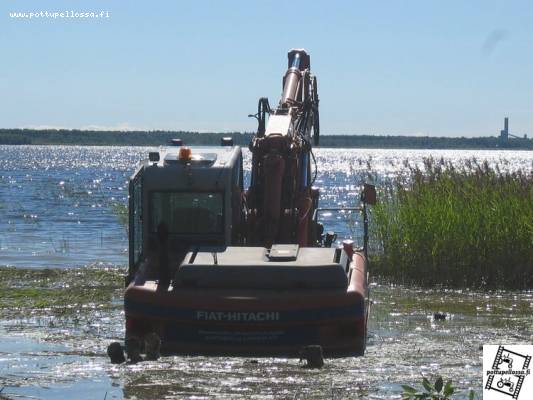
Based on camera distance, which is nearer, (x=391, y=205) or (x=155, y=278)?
(x=155, y=278)

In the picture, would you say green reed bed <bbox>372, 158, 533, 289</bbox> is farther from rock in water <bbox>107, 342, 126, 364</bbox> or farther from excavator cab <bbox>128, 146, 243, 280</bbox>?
rock in water <bbox>107, 342, 126, 364</bbox>

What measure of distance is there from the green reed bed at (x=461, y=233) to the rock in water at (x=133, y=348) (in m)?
9.62

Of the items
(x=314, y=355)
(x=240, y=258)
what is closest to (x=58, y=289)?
(x=240, y=258)

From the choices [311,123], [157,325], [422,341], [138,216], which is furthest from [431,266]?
[157,325]

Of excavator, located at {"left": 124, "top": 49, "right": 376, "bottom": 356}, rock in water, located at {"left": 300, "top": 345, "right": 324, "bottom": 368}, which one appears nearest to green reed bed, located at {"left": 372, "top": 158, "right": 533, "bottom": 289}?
excavator, located at {"left": 124, "top": 49, "right": 376, "bottom": 356}

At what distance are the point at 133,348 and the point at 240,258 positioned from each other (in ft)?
5.08

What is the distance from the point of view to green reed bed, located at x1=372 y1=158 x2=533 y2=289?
876 inches

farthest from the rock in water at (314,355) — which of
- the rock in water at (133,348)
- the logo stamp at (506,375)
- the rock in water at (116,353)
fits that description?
the logo stamp at (506,375)

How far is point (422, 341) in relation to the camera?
16344mm

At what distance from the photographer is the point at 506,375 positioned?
398 inches

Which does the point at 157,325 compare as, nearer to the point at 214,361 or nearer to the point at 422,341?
the point at 214,361

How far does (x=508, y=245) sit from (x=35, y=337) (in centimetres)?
948

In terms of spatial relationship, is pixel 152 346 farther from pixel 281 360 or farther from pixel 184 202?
pixel 184 202

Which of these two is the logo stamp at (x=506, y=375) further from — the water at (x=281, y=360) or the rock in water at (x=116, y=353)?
the rock in water at (x=116, y=353)
